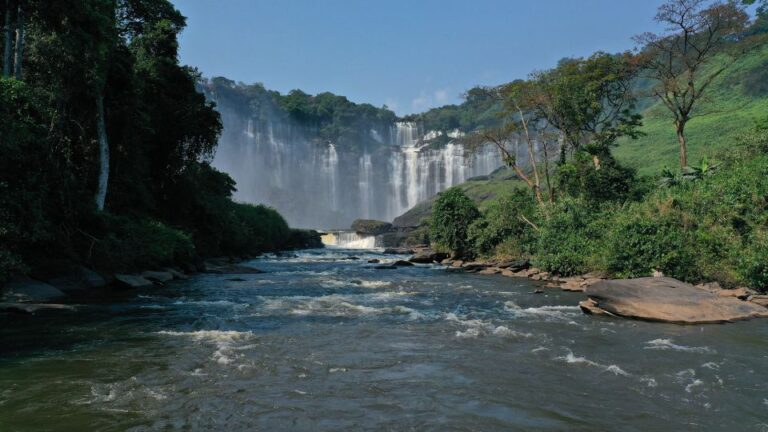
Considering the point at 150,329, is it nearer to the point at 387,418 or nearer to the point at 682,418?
the point at 387,418

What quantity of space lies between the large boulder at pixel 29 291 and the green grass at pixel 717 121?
61.7 metres

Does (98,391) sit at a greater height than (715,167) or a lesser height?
lesser

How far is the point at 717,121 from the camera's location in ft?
236

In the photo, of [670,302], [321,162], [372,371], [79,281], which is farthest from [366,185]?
[372,371]

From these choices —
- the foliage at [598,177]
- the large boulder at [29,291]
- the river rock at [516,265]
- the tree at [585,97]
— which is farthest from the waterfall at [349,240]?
the large boulder at [29,291]

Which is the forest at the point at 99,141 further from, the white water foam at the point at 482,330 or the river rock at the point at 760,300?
the river rock at the point at 760,300

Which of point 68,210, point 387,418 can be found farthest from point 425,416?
point 68,210

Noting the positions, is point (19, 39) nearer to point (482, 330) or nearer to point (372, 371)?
point (372, 371)

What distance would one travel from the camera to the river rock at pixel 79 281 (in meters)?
18.3

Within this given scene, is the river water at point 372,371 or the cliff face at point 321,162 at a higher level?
the cliff face at point 321,162

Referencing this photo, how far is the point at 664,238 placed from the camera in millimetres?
19219

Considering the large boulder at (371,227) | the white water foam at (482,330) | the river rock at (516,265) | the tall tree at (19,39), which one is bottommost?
the white water foam at (482,330)

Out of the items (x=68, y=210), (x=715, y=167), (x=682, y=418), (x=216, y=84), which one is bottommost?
(x=682, y=418)

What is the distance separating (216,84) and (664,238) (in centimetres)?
13152
